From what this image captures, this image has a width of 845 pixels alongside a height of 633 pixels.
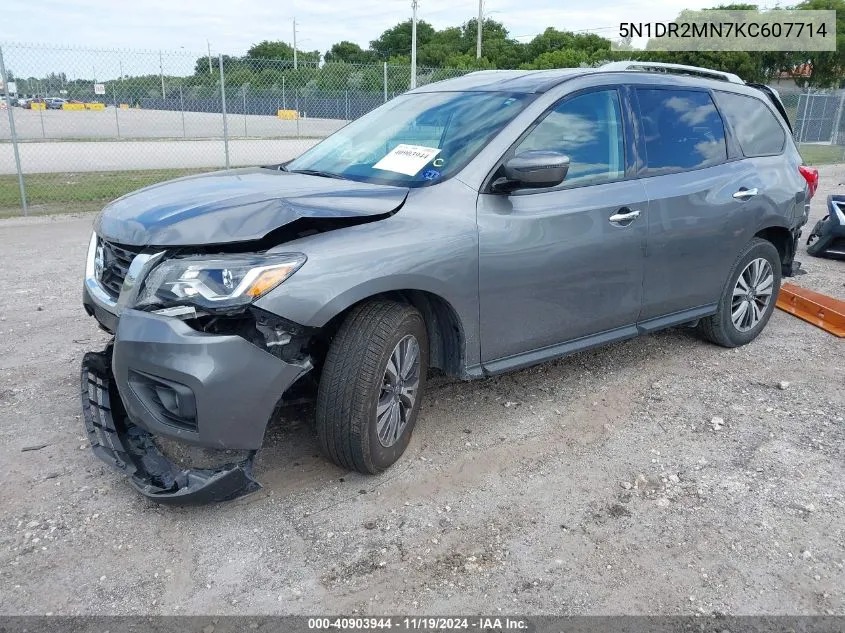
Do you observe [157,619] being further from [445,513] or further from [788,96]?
[788,96]

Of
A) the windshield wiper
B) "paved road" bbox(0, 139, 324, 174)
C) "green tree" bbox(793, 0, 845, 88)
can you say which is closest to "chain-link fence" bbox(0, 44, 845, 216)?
"paved road" bbox(0, 139, 324, 174)

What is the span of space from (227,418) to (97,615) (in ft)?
2.56

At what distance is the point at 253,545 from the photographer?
2.79 m

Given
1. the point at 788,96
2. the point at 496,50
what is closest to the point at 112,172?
the point at 788,96

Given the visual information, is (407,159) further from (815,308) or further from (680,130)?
(815,308)

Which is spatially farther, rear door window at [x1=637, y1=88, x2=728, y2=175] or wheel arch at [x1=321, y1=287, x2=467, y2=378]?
rear door window at [x1=637, y1=88, x2=728, y2=175]

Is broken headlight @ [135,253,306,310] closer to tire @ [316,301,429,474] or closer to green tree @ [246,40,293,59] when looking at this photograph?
tire @ [316,301,429,474]

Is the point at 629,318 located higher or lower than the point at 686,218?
lower

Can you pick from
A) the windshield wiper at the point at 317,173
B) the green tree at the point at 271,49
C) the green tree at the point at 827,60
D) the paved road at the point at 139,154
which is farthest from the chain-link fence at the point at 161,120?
the green tree at the point at 271,49

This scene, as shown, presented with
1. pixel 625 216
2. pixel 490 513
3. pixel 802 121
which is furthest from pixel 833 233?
pixel 802 121

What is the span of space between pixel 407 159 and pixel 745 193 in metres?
2.40

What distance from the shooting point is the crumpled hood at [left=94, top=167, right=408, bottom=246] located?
9.05ft

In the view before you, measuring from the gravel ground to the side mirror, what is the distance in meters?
1.33

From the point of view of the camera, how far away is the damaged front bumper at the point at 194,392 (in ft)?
8.58
